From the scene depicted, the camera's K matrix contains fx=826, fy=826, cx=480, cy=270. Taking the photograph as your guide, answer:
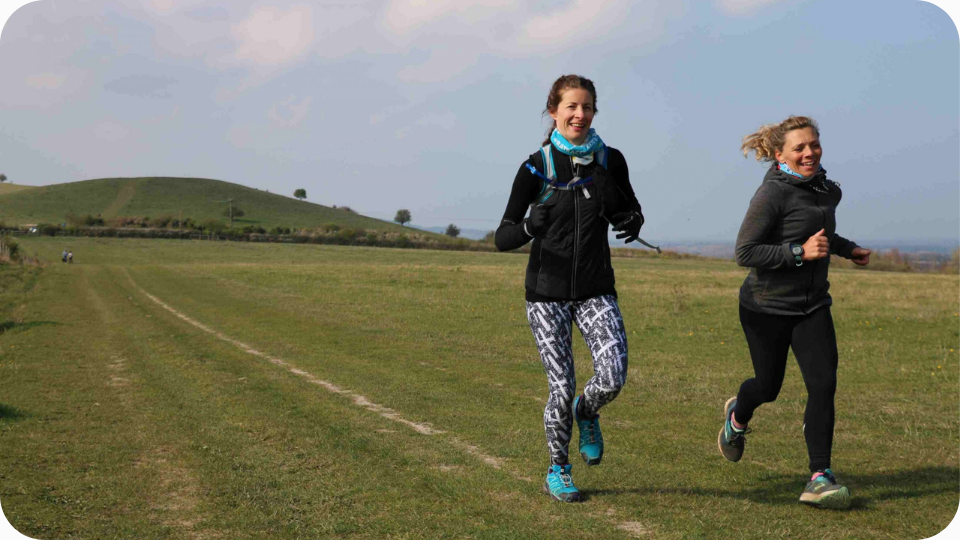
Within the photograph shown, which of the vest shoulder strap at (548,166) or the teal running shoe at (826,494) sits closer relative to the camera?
the teal running shoe at (826,494)

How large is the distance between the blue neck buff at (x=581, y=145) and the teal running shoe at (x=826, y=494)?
2.40 metres

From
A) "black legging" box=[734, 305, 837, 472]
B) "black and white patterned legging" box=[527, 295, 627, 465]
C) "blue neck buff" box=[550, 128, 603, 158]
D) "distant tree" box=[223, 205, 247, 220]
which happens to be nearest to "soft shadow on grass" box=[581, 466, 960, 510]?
"black legging" box=[734, 305, 837, 472]

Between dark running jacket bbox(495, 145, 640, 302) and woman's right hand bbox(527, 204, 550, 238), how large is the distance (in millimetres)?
50

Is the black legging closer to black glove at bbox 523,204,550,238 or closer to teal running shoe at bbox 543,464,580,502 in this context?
teal running shoe at bbox 543,464,580,502

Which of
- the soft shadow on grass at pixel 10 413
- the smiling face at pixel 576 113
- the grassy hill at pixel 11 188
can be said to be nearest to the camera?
the smiling face at pixel 576 113

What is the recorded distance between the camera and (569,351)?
5.21 metres

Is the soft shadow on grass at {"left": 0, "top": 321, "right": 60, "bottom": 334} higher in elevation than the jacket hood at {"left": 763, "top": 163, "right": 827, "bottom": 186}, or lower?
lower

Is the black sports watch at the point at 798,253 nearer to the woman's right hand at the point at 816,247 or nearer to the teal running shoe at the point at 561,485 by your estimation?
the woman's right hand at the point at 816,247

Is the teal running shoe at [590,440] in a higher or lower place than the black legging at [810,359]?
lower

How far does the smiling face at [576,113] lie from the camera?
16.2ft

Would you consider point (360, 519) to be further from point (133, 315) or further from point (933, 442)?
point (133, 315)

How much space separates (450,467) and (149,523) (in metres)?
2.06

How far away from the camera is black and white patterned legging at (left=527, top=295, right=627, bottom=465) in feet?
16.3

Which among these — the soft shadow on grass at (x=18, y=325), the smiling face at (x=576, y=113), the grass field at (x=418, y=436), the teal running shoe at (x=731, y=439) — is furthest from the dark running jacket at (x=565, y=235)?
the soft shadow on grass at (x=18, y=325)
